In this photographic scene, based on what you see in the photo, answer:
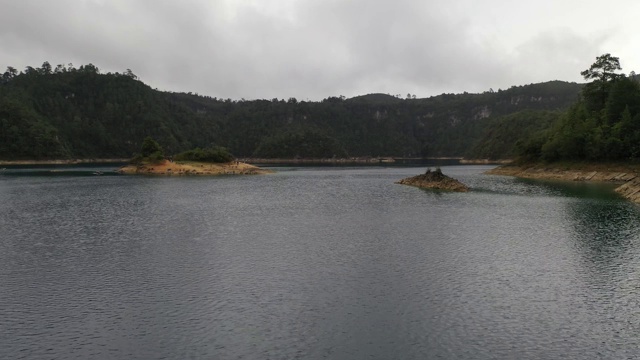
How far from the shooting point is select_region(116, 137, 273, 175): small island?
563 ft

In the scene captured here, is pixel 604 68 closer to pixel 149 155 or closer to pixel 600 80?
pixel 600 80

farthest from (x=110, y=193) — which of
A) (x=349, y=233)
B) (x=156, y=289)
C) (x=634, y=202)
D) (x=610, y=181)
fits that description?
(x=610, y=181)

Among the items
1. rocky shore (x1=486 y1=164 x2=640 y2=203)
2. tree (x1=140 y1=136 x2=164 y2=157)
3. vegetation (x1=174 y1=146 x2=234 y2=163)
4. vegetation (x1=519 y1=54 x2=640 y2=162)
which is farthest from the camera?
vegetation (x1=174 y1=146 x2=234 y2=163)

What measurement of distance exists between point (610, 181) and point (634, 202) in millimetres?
45667

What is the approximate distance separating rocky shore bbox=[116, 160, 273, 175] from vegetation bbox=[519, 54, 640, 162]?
107370mm

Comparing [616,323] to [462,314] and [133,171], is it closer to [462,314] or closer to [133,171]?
[462,314]

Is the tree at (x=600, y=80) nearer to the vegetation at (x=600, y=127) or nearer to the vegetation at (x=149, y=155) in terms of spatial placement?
the vegetation at (x=600, y=127)

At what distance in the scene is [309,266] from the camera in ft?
125

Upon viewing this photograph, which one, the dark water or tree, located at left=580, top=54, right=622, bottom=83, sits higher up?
tree, located at left=580, top=54, right=622, bottom=83

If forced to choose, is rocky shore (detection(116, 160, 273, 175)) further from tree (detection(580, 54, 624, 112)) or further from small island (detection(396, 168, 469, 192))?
tree (detection(580, 54, 624, 112))

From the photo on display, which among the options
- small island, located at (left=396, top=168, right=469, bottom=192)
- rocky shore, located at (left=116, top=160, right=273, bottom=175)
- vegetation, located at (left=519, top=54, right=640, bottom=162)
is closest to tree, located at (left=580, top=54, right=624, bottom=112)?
vegetation, located at (left=519, top=54, right=640, bottom=162)

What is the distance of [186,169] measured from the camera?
172125 mm

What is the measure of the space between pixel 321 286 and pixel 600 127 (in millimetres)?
128952

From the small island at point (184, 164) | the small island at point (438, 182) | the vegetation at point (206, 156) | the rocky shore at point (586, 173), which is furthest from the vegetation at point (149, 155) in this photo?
the rocky shore at point (586, 173)
